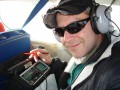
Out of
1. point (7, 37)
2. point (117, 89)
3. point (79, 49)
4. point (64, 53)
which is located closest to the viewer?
point (117, 89)

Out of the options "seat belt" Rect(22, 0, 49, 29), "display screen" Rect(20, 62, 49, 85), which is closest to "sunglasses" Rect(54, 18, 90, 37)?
"display screen" Rect(20, 62, 49, 85)

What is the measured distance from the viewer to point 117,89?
2.42 feet

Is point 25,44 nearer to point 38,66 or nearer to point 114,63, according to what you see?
point 38,66

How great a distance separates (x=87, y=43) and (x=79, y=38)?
2.0 inches

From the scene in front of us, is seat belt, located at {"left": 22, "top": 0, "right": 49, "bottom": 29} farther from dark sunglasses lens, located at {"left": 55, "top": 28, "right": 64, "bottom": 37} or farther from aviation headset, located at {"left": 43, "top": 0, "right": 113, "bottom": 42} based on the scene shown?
aviation headset, located at {"left": 43, "top": 0, "right": 113, "bottom": 42}

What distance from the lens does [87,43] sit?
101cm

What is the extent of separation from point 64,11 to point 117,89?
0.43 m

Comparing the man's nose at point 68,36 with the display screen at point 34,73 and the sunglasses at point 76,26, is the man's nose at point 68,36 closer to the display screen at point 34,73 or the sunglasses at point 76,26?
the sunglasses at point 76,26

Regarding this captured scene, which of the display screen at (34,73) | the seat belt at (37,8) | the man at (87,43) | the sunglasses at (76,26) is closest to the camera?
the man at (87,43)

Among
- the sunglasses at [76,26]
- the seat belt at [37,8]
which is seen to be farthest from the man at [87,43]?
the seat belt at [37,8]

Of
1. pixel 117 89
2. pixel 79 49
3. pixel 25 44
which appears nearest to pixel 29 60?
pixel 25 44

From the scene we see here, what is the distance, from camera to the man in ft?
2.65

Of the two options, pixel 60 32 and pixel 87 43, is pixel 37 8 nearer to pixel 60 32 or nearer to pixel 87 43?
pixel 60 32

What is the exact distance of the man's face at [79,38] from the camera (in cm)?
97
